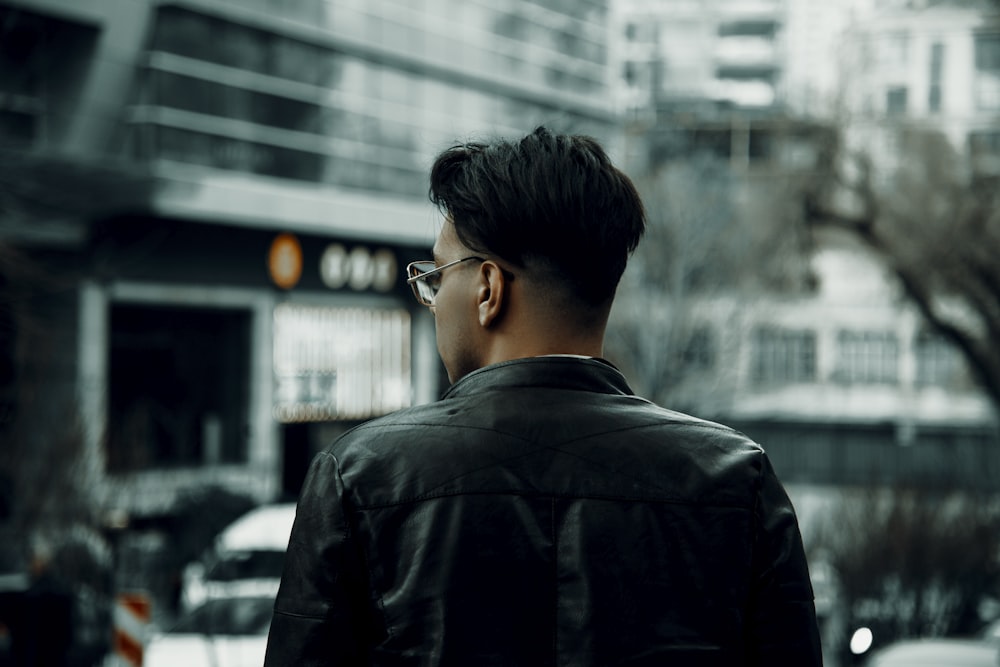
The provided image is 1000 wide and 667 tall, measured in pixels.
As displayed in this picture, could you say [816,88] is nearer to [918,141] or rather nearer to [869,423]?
[918,141]

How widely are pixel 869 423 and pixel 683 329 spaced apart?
22562 millimetres

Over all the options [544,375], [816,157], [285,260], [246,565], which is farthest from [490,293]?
[285,260]

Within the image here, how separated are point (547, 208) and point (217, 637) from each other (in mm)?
7495

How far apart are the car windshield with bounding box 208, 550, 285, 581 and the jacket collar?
356 inches

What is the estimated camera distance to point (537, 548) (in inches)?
69.9

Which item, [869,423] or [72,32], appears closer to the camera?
[72,32]

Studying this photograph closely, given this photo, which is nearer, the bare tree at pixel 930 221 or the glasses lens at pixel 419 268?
the glasses lens at pixel 419 268

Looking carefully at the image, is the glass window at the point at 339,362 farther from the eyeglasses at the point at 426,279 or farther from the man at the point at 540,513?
the man at the point at 540,513

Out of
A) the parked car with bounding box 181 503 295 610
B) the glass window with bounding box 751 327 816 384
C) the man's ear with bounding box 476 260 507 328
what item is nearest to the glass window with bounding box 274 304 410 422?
the parked car with bounding box 181 503 295 610

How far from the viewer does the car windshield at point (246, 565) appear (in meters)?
10.7

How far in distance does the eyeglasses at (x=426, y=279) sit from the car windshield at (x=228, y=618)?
23.1ft

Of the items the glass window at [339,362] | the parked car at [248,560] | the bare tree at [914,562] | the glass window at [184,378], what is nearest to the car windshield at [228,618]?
the parked car at [248,560]

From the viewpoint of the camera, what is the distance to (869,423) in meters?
46.6

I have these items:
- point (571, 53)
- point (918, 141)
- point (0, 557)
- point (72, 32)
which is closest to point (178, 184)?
point (72, 32)
